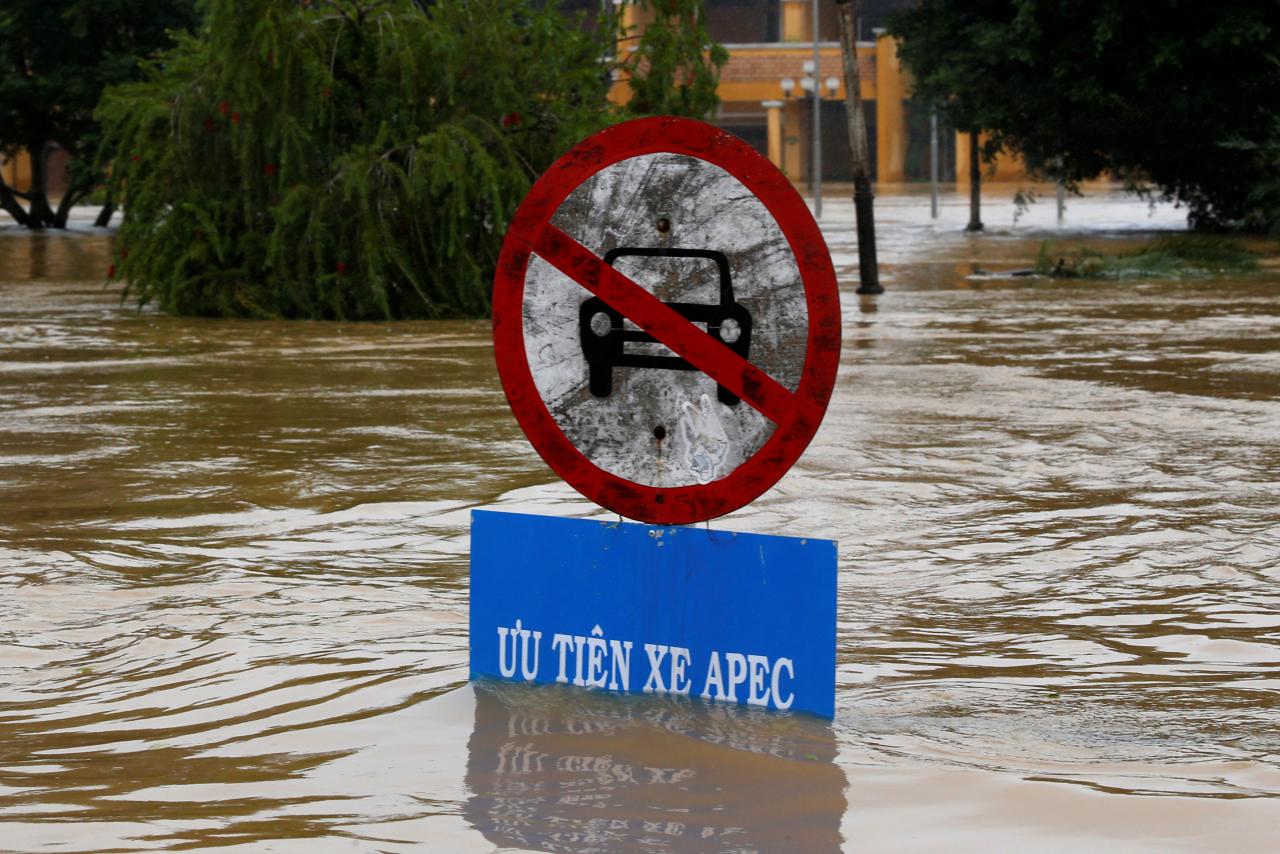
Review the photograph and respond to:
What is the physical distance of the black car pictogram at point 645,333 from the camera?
4359 mm

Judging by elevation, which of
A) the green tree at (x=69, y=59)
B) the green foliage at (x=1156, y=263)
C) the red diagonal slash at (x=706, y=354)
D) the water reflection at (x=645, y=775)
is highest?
the green tree at (x=69, y=59)

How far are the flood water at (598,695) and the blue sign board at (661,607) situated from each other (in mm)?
83

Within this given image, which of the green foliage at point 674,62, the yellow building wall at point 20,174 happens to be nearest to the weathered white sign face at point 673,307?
the green foliage at point 674,62

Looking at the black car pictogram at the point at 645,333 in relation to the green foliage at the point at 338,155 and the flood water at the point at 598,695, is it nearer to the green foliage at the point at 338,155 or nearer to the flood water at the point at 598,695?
the flood water at the point at 598,695

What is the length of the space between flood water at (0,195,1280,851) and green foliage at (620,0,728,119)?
9609 mm

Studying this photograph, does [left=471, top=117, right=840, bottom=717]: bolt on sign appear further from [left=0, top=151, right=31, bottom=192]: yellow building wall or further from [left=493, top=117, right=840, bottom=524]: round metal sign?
[left=0, top=151, right=31, bottom=192]: yellow building wall

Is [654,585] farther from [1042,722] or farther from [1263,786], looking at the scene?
[1263,786]

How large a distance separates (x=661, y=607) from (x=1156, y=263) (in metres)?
22.3

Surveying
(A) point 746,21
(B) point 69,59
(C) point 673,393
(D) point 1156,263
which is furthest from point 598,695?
(A) point 746,21

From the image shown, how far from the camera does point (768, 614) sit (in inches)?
176

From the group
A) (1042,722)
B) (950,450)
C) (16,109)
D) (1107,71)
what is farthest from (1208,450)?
(16,109)

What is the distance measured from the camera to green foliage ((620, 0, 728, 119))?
22.0 metres

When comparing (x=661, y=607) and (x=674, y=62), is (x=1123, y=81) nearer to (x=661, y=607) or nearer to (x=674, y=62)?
(x=674, y=62)

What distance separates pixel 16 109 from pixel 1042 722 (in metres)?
46.0
